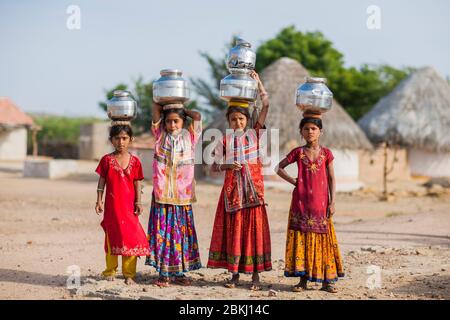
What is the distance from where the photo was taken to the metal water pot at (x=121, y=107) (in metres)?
5.59

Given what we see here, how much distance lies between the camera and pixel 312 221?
5199 mm

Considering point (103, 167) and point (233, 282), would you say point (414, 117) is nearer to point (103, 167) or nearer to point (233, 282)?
point (233, 282)

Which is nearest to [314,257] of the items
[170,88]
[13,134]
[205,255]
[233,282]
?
[233,282]

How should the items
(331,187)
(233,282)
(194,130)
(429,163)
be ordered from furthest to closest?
(429,163)
(194,130)
(233,282)
(331,187)

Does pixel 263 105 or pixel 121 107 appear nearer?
pixel 263 105

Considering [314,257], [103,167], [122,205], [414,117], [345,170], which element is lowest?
[314,257]

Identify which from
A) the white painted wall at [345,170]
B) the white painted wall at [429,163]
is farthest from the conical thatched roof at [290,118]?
the white painted wall at [429,163]

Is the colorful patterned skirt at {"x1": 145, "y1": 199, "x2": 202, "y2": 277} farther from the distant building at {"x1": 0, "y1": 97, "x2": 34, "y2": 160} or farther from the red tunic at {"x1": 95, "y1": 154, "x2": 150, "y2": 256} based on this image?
the distant building at {"x1": 0, "y1": 97, "x2": 34, "y2": 160}

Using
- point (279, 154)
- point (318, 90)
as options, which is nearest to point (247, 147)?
point (318, 90)

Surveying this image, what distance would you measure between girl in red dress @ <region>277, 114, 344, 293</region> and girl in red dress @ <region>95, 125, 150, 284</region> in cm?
126

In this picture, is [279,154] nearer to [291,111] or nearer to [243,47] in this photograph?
[291,111]

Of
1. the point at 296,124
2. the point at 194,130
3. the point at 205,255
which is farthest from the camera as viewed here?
the point at 296,124

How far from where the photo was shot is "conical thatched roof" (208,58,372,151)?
18312mm

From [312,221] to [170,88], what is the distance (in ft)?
5.26
